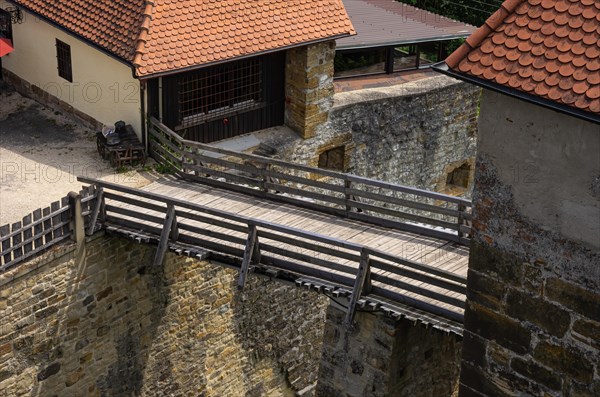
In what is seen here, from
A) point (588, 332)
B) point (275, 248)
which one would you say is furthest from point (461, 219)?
point (588, 332)

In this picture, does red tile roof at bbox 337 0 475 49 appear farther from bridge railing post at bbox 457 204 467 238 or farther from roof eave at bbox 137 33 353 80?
bridge railing post at bbox 457 204 467 238

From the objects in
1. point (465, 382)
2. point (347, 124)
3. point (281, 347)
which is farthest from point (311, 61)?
point (465, 382)

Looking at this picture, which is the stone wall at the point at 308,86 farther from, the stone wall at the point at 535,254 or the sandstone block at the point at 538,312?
the sandstone block at the point at 538,312

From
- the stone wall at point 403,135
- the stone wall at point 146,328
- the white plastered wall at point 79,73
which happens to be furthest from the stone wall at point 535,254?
the stone wall at point 403,135

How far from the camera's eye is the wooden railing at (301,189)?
59.3 feet

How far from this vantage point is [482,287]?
1433 cm

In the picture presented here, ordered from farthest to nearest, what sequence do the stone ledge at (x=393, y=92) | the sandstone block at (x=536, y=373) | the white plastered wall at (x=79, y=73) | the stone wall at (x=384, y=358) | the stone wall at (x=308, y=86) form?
the stone ledge at (x=393, y=92) → the stone wall at (x=308, y=86) → the white plastered wall at (x=79, y=73) → the stone wall at (x=384, y=358) → the sandstone block at (x=536, y=373)

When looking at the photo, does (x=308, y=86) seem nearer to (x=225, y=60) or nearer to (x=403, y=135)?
(x=225, y=60)

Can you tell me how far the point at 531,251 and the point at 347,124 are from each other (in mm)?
11759

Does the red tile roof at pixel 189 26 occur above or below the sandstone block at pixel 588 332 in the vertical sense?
above

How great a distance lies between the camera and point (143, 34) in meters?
20.7

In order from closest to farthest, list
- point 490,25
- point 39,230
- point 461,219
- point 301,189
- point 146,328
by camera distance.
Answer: point 490,25 → point 461,219 → point 39,230 → point 301,189 → point 146,328

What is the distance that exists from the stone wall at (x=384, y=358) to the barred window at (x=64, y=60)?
8.97 meters

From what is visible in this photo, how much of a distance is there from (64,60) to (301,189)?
20.7 feet
